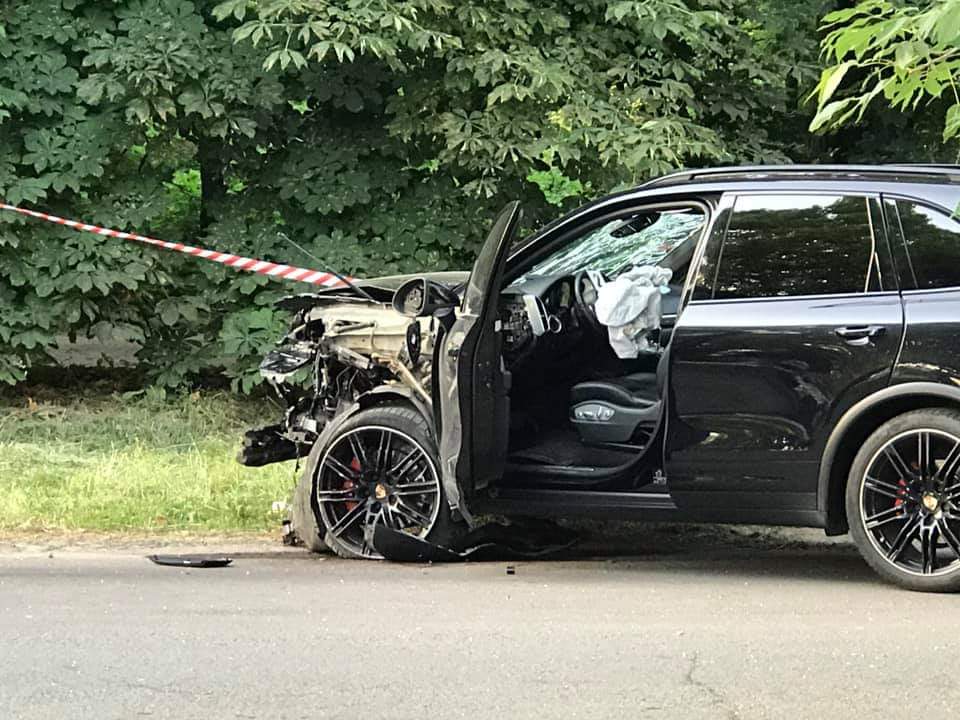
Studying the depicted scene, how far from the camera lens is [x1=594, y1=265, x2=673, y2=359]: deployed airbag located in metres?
7.11

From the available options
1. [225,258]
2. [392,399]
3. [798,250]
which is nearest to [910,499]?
[798,250]

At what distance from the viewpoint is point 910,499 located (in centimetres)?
620

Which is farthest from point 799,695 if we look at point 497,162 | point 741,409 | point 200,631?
point 497,162

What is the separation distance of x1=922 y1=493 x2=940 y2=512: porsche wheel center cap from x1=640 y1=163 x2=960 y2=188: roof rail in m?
1.40

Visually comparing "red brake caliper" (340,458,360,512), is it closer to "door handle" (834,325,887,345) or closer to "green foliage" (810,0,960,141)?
"door handle" (834,325,887,345)

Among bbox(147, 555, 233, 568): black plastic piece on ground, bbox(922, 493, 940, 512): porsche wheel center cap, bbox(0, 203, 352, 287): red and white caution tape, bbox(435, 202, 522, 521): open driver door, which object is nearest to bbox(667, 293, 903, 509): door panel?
bbox(922, 493, 940, 512): porsche wheel center cap

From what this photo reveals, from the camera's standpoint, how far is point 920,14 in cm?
324

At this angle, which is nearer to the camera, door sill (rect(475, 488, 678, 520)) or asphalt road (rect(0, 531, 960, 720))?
asphalt road (rect(0, 531, 960, 720))

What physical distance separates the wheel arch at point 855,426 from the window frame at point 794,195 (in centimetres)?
45

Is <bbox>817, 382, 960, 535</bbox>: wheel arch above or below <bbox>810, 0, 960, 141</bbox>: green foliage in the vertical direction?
below

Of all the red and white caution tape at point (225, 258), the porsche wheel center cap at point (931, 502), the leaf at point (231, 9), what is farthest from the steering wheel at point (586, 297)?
the leaf at point (231, 9)

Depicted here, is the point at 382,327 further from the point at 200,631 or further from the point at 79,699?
the point at 79,699

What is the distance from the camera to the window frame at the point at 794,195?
6.27 meters

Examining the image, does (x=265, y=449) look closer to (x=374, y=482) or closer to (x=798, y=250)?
(x=374, y=482)
